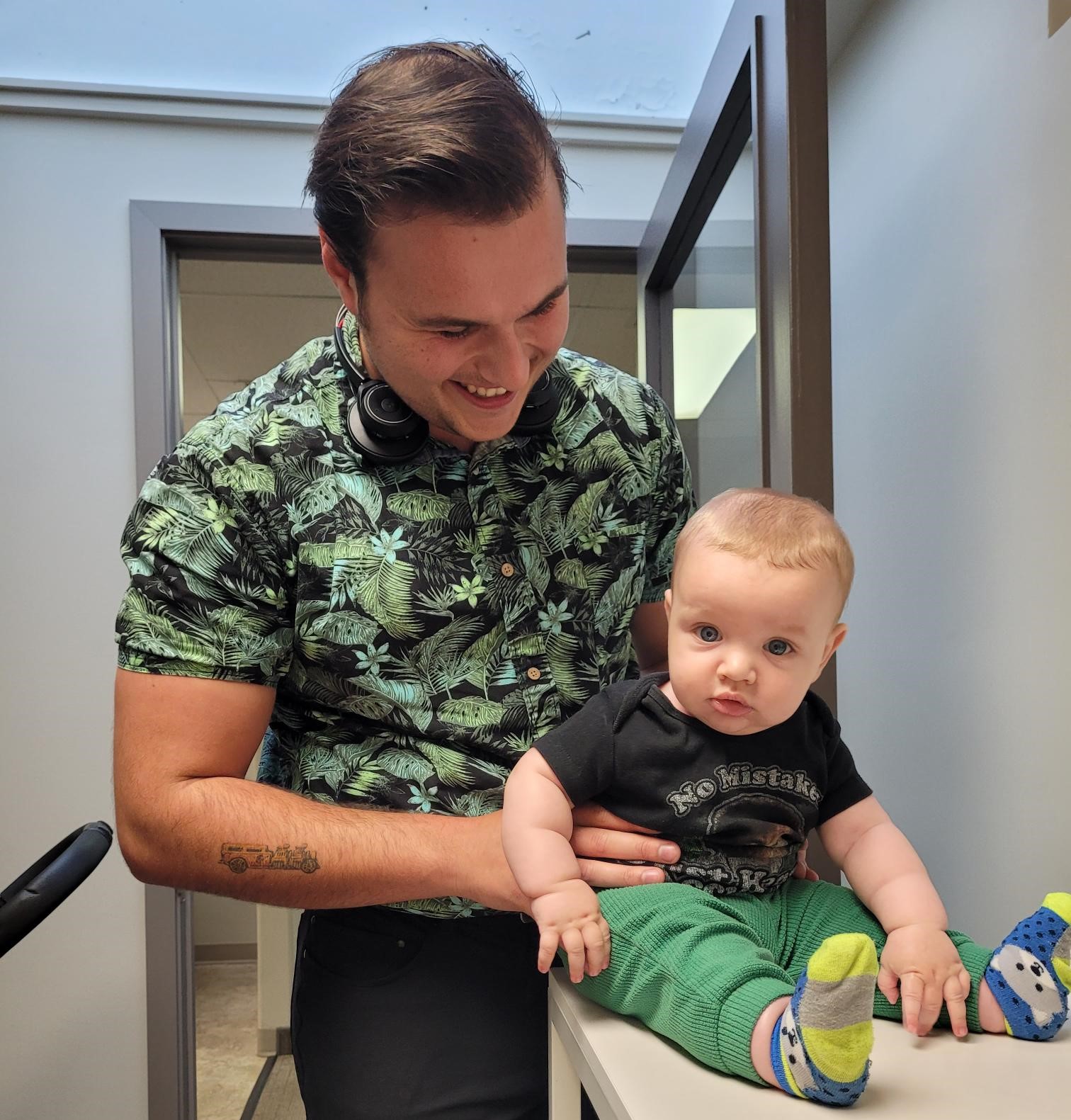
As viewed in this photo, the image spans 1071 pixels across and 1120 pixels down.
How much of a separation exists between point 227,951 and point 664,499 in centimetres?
423

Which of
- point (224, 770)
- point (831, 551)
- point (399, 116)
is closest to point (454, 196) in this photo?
point (399, 116)

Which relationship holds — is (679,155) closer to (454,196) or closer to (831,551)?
(454,196)

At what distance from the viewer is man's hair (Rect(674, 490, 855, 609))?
86 centimetres

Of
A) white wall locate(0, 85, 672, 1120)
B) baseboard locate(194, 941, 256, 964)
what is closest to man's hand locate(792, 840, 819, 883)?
white wall locate(0, 85, 672, 1120)

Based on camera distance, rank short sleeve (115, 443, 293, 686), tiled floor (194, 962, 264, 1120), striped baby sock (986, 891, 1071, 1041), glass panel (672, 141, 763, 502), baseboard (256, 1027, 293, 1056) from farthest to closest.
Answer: baseboard (256, 1027, 293, 1056), tiled floor (194, 962, 264, 1120), glass panel (672, 141, 763, 502), short sleeve (115, 443, 293, 686), striped baby sock (986, 891, 1071, 1041)

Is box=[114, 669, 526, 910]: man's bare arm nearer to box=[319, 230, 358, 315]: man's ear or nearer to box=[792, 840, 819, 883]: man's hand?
box=[792, 840, 819, 883]: man's hand

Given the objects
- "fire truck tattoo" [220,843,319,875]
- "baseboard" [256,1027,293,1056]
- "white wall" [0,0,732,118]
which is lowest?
"baseboard" [256,1027,293,1056]

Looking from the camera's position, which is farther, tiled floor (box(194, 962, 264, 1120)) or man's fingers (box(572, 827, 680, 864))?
tiled floor (box(194, 962, 264, 1120))

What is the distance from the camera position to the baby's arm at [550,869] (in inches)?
30.6

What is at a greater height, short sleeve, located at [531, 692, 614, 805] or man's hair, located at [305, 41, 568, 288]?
man's hair, located at [305, 41, 568, 288]

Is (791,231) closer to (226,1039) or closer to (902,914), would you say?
(902,914)

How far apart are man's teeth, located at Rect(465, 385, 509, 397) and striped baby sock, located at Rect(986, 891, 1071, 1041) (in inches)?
24.6

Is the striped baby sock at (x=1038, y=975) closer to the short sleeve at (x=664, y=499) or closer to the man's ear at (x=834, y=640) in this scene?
the man's ear at (x=834, y=640)

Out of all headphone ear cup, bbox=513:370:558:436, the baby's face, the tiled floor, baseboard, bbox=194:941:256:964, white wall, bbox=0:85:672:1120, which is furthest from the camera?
baseboard, bbox=194:941:256:964
